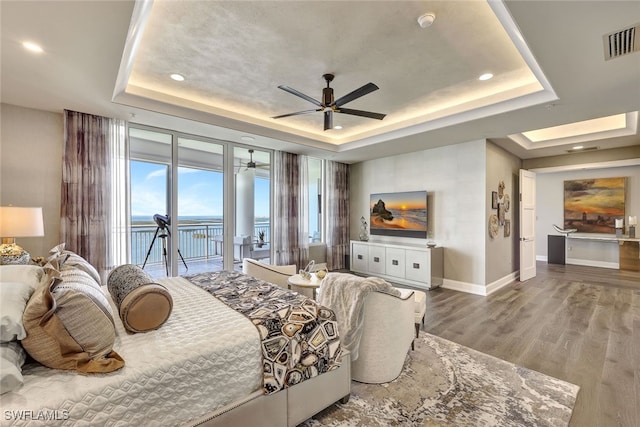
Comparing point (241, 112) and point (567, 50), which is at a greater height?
point (241, 112)

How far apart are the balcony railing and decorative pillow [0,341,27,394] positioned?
337cm

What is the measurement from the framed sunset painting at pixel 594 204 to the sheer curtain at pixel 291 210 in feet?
23.0

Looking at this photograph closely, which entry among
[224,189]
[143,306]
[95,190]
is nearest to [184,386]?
[143,306]

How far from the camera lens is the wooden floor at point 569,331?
2117mm

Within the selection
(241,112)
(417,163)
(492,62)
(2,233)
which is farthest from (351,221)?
(2,233)

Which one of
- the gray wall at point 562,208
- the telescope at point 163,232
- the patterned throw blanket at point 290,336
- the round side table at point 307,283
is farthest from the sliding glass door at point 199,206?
the gray wall at point 562,208

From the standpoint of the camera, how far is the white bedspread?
3.54ft

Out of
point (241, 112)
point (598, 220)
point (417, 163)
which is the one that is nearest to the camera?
point (241, 112)

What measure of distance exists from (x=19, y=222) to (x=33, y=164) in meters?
1.16

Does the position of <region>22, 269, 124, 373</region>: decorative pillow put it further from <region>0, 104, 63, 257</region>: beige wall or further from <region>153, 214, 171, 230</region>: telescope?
<region>153, 214, 171, 230</region>: telescope

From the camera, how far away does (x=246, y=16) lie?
2.18m

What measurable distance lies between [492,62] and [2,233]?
4976mm

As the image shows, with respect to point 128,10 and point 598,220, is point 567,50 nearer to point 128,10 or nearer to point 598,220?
point 128,10

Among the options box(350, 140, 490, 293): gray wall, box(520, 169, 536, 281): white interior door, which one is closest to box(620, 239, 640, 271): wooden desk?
box(520, 169, 536, 281): white interior door
